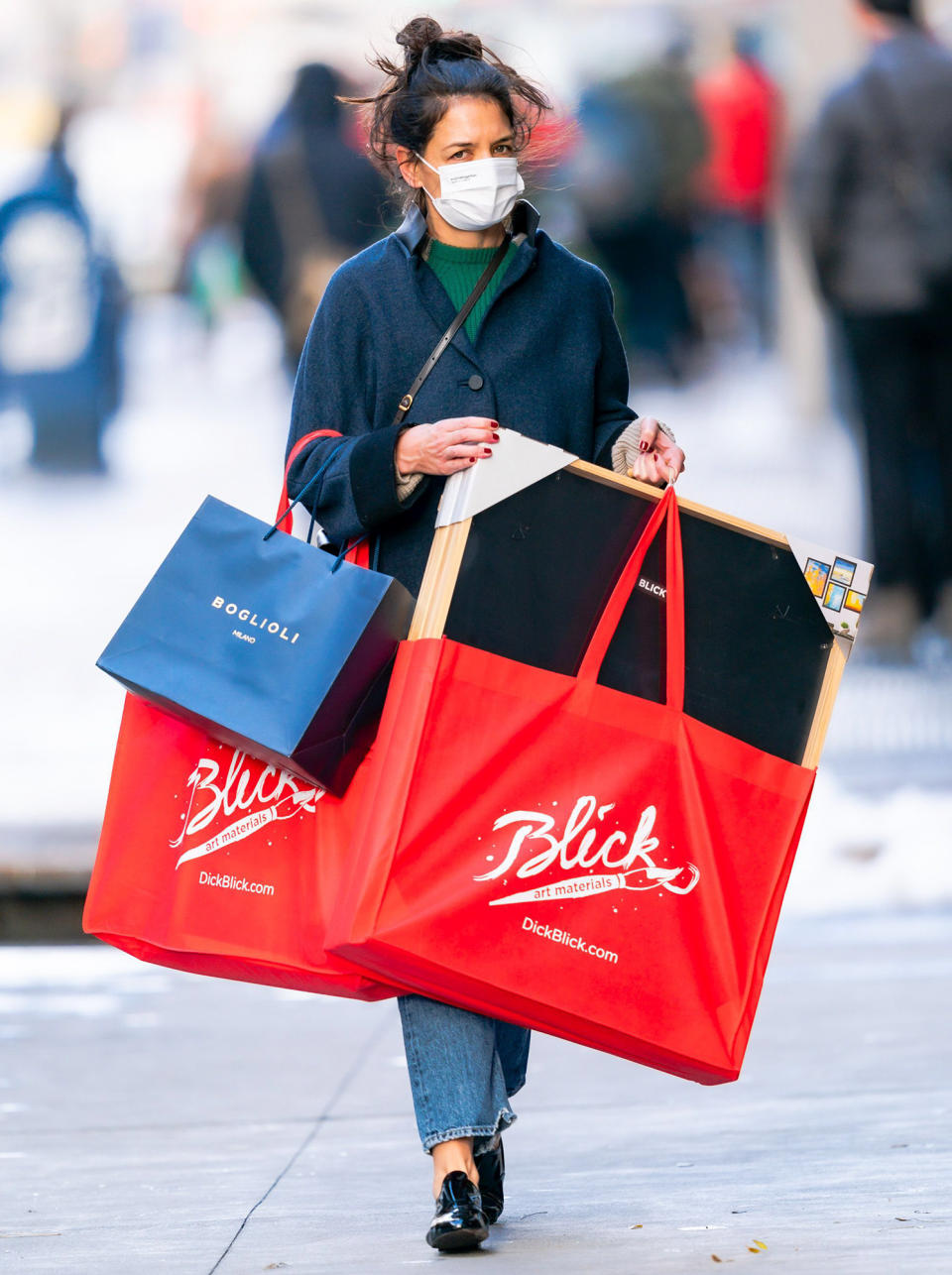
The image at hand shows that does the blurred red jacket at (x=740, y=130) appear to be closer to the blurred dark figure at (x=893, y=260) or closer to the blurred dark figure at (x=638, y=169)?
the blurred dark figure at (x=638, y=169)

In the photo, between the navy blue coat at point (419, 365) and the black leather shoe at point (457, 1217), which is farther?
the navy blue coat at point (419, 365)

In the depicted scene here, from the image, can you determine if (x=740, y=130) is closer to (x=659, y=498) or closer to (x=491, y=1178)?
(x=659, y=498)

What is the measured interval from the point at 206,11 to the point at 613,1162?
18.9m

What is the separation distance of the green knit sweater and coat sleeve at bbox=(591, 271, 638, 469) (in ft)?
0.63

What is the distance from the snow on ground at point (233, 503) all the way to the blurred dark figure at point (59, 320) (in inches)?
13.6

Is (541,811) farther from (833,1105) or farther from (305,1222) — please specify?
(833,1105)

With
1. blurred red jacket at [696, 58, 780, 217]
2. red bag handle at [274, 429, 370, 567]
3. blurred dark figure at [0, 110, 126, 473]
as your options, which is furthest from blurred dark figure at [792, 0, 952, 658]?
blurred red jacket at [696, 58, 780, 217]

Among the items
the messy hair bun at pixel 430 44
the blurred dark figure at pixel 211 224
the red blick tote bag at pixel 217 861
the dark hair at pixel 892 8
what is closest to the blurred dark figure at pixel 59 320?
the blurred dark figure at pixel 211 224

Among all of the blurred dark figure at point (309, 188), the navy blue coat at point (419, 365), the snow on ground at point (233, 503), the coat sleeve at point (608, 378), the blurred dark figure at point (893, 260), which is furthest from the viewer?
the blurred dark figure at point (309, 188)

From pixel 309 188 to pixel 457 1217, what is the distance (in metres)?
8.47

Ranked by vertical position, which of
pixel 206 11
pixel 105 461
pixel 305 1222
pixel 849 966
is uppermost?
pixel 206 11

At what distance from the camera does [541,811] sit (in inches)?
134

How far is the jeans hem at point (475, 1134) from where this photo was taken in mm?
3518

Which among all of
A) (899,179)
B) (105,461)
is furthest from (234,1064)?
(105,461)
